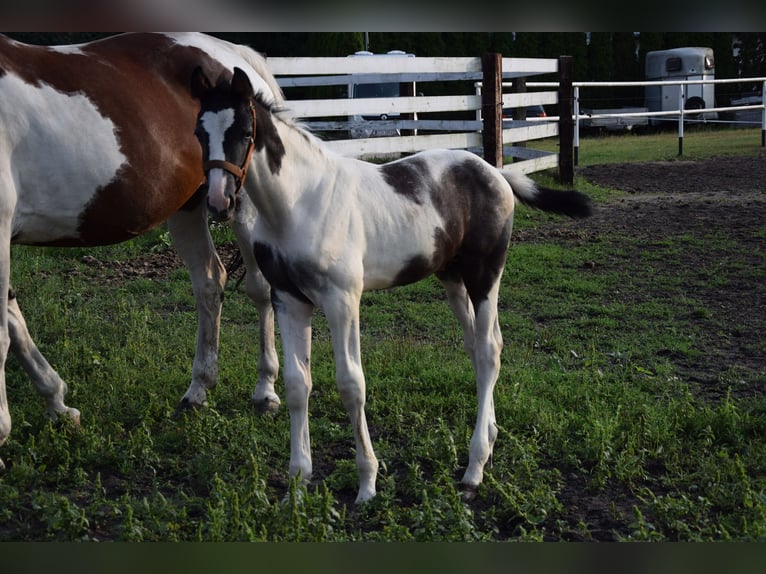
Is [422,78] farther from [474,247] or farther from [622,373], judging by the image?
[474,247]

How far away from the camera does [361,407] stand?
3549mm

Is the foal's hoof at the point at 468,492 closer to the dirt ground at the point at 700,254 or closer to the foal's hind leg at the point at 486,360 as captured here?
the foal's hind leg at the point at 486,360

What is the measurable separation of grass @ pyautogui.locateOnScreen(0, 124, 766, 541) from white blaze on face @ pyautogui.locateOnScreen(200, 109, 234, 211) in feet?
3.61

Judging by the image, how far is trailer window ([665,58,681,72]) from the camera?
2761 centimetres

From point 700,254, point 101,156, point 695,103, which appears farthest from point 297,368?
point 695,103

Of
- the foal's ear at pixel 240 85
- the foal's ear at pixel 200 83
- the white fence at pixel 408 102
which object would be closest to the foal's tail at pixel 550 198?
the foal's ear at pixel 240 85

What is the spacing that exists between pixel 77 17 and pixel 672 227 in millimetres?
9421

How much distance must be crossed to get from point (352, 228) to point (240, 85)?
79 cm

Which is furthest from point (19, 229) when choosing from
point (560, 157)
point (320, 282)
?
point (560, 157)

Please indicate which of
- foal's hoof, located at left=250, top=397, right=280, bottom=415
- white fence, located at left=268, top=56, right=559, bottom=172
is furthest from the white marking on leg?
white fence, located at left=268, top=56, right=559, bottom=172

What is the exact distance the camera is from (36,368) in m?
4.40

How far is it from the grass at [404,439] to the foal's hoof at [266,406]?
6 cm

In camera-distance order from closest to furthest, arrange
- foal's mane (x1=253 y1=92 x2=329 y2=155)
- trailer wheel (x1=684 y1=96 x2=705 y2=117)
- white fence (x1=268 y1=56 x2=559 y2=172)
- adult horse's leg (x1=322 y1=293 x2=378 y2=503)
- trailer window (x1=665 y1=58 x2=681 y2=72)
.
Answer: foal's mane (x1=253 y1=92 x2=329 y2=155) < adult horse's leg (x1=322 y1=293 x2=378 y2=503) < white fence (x1=268 y1=56 x2=559 y2=172) < trailer wheel (x1=684 y1=96 x2=705 y2=117) < trailer window (x1=665 y1=58 x2=681 y2=72)

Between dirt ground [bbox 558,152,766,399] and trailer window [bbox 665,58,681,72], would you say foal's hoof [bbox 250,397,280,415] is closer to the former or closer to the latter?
dirt ground [bbox 558,152,766,399]
